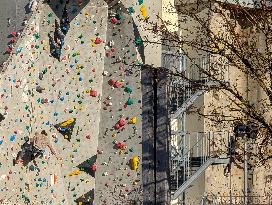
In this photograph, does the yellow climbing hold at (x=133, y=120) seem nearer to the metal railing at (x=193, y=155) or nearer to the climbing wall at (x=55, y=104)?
the climbing wall at (x=55, y=104)

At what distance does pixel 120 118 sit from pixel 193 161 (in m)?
3.98

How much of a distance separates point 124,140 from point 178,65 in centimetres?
378

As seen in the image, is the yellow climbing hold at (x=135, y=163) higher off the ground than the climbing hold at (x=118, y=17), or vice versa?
the climbing hold at (x=118, y=17)

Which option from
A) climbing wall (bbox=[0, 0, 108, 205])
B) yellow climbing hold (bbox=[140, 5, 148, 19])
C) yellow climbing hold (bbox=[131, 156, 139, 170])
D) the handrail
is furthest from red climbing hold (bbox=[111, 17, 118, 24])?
yellow climbing hold (bbox=[131, 156, 139, 170])

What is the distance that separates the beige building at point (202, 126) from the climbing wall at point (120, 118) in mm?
1532

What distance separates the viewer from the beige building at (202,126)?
15695mm

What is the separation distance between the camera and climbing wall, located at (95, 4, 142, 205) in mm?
13438

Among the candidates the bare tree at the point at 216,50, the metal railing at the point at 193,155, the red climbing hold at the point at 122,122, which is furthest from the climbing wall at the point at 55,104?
the metal railing at the point at 193,155

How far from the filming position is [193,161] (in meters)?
17.0

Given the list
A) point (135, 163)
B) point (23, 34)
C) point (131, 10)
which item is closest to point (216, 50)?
point (131, 10)

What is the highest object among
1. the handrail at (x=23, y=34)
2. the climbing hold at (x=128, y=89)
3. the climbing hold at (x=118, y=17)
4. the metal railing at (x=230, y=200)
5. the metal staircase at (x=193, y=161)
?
the climbing hold at (x=118, y=17)

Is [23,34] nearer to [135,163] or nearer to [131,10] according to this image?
[131,10]

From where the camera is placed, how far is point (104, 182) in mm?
13500

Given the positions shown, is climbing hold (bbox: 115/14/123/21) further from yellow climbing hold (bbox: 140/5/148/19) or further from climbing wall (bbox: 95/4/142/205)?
yellow climbing hold (bbox: 140/5/148/19)
